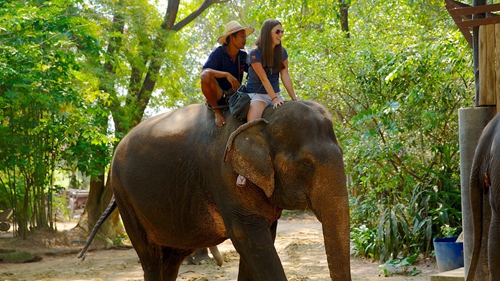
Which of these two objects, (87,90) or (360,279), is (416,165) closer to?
(360,279)

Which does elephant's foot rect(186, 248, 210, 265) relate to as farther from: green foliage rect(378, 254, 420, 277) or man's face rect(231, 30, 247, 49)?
man's face rect(231, 30, 247, 49)

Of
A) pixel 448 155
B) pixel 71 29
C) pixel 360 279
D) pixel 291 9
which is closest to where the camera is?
pixel 360 279

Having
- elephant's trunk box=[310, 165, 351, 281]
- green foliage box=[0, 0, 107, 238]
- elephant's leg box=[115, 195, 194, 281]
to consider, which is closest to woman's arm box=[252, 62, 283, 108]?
elephant's trunk box=[310, 165, 351, 281]

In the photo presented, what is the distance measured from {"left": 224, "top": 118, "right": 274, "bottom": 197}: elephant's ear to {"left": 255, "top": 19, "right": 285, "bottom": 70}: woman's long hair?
540 millimetres

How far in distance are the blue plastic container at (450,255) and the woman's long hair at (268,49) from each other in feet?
12.5

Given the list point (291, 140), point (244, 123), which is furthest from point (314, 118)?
point (244, 123)

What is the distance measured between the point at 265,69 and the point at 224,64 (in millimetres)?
541

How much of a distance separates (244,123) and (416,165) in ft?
19.2

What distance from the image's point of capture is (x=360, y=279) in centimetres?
866

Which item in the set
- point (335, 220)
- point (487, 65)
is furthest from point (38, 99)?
point (335, 220)

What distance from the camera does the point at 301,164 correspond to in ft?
14.6

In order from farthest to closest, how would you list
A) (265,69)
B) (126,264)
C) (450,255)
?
1. (126,264)
2. (450,255)
3. (265,69)

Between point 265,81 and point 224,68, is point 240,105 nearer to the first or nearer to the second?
point 265,81

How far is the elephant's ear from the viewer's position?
14.9ft
